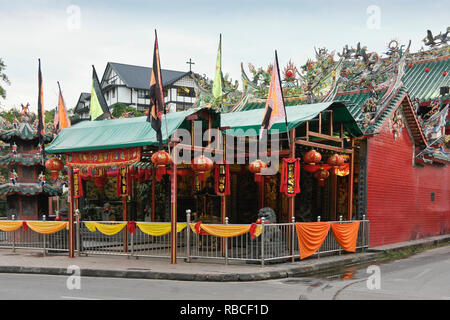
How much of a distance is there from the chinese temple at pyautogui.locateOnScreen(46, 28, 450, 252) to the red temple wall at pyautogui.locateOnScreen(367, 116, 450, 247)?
42 mm

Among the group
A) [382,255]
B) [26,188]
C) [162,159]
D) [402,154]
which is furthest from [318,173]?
[26,188]

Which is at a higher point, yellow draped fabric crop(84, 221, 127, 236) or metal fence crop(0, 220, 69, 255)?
yellow draped fabric crop(84, 221, 127, 236)

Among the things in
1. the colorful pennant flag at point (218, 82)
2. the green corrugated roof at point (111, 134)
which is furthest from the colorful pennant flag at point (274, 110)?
the colorful pennant flag at point (218, 82)

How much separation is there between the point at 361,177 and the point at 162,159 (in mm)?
Result: 8385

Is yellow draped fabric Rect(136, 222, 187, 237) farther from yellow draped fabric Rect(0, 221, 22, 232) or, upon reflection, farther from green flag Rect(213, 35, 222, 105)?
green flag Rect(213, 35, 222, 105)

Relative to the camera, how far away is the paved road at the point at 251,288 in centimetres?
915

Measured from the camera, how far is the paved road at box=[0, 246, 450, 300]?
915 centimetres

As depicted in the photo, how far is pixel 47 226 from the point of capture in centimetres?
1577

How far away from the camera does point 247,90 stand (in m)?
23.8

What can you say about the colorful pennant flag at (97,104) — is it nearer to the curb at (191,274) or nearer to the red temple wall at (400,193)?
the curb at (191,274)

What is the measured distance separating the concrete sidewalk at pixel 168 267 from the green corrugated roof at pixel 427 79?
1519 cm

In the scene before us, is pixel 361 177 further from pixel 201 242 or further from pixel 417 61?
pixel 417 61

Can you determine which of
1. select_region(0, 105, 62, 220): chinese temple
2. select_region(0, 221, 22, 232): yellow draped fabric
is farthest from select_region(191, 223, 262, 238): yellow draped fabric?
select_region(0, 105, 62, 220): chinese temple

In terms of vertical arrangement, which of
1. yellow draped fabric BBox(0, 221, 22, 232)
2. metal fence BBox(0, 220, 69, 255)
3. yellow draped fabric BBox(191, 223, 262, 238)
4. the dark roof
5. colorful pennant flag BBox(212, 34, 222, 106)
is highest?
the dark roof
